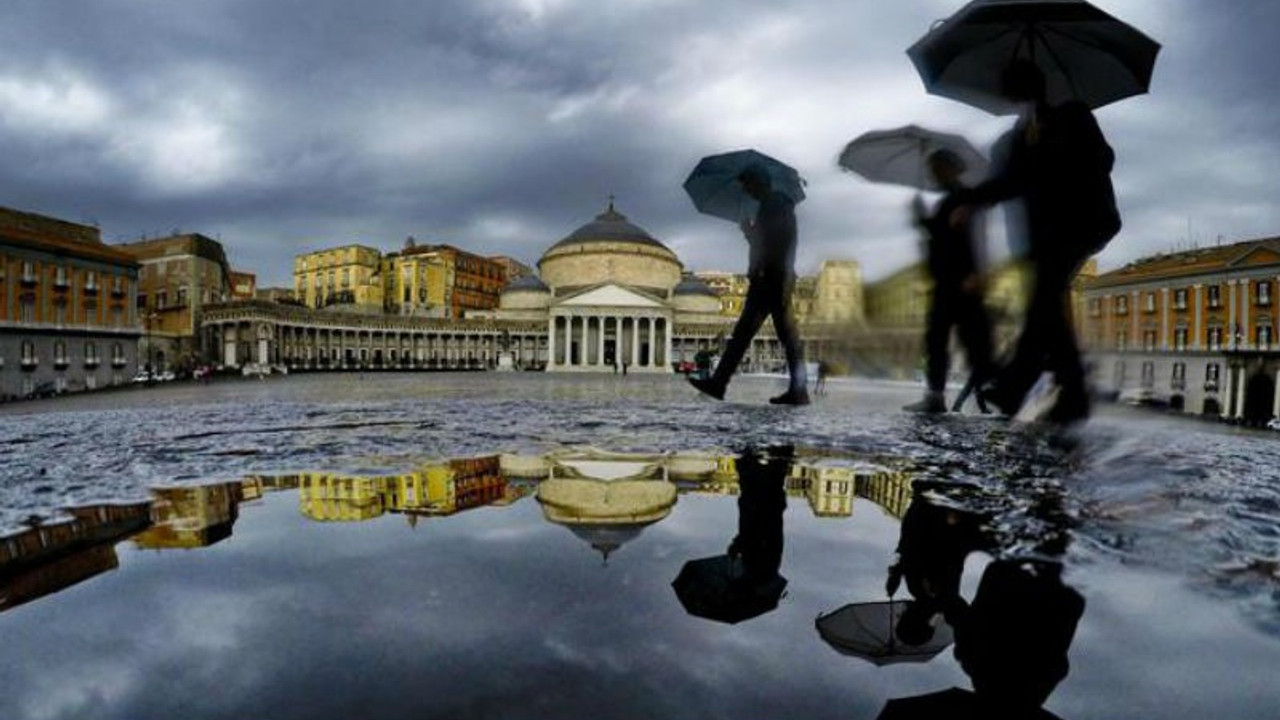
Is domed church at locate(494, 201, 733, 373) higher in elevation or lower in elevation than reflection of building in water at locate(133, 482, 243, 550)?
higher

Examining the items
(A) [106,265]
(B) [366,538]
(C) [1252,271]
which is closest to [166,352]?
(A) [106,265]

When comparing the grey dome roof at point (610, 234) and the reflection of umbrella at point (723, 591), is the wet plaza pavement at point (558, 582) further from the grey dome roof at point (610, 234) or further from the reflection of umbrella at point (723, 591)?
the grey dome roof at point (610, 234)

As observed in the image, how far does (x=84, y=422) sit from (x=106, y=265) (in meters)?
46.2

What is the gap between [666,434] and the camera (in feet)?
19.8

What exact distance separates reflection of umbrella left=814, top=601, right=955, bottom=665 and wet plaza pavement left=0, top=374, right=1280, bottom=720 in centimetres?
3

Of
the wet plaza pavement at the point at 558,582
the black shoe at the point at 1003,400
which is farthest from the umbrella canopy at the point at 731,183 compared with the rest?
the wet plaza pavement at the point at 558,582

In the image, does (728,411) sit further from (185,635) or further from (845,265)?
(185,635)

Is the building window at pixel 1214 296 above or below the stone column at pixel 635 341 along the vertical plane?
above

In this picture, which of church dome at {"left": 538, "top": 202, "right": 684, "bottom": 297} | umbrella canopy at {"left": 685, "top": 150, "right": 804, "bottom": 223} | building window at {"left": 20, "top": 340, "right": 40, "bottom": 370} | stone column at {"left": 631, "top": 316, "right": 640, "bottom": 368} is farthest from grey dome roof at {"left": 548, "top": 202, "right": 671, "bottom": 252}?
umbrella canopy at {"left": 685, "top": 150, "right": 804, "bottom": 223}

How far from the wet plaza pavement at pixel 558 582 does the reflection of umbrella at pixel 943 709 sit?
3 centimetres

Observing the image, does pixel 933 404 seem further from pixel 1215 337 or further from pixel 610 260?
pixel 610 260

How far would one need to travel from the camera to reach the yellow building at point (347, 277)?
295ft

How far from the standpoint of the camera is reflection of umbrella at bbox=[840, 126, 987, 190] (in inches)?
295

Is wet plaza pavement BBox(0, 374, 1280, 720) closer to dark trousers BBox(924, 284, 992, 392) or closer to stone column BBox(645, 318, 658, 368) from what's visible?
Result: dark trousers BBox(924, 284, 992, 392)
